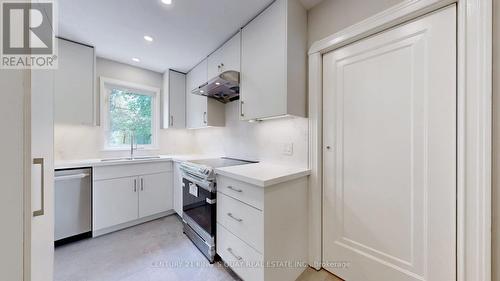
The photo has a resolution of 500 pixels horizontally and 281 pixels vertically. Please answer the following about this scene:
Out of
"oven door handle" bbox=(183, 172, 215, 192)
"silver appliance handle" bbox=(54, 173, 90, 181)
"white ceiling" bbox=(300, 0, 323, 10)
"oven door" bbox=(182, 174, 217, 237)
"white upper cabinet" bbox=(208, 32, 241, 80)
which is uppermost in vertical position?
"white ceiling" bbox=(300, 0, 323, 10)

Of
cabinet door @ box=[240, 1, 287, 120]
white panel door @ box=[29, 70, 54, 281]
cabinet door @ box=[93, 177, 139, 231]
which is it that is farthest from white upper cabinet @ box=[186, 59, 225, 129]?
white panel door @ box=[29, 70, 54, 281]

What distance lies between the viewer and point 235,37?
2016 mm

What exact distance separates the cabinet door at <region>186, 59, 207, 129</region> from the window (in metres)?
0.58

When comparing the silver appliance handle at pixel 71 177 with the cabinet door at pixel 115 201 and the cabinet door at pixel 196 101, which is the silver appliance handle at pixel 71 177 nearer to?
the cabinet door at pixel 115 201

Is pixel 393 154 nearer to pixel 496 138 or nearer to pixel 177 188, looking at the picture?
pixel 496 138

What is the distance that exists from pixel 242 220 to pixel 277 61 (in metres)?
1.31

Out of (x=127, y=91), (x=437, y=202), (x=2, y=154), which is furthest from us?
(x=127, y=91)

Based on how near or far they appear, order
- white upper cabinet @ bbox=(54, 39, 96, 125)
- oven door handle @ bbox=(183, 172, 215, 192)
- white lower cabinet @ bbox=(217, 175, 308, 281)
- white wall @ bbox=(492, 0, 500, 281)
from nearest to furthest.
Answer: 1. white wall @ bbox=(492, 0, 500, 281)
2. white lower cabinet @ bbox=(217, 175, 308, 281)
3. oven door handle @ bbox=(183, 172, 215, 192)
4. white upper cabinet @ bbox=(54, 39, 96, 125)

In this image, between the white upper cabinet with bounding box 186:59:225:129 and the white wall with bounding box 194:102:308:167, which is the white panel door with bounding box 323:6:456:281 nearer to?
the white wall with bounding box 194:102:308:167

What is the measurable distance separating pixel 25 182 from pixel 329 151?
67.4 inches

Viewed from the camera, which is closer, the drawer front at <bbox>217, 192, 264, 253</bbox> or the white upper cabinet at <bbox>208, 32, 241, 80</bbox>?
the drawer front at <bbox>217, 192, 264, 253</bbox>

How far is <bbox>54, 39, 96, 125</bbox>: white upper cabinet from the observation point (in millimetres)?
2164

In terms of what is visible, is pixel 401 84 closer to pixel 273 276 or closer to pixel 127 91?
pixel 273 276

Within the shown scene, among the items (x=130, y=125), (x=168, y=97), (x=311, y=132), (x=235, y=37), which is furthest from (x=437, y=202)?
(x=130, y=125)
